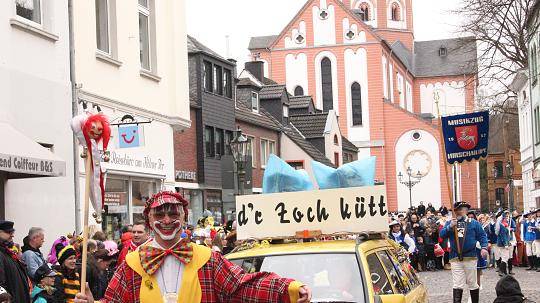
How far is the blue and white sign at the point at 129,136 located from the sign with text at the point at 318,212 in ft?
29.1

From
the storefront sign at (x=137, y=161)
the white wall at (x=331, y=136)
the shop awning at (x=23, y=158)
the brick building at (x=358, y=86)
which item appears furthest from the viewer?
the brick building at (x=358, y=86)

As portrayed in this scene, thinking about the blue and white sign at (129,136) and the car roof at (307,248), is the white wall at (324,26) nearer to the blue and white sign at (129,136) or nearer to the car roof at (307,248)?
the blue and white sign at (129,136)

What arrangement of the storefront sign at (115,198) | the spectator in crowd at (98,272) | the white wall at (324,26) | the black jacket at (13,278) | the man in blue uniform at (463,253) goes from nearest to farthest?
1. the black jacket at (13,278)
2. the spectator in crowd at (98,272)
3. the man in blue uniform at (463,253)
4. the storefront sign at (115,198)
5. the white wall at (324,26)

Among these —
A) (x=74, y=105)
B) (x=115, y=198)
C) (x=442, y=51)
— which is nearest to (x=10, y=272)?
(x=74, y=105)

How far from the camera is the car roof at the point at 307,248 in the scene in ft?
26.8

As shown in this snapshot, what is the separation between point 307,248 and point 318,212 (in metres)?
0.86

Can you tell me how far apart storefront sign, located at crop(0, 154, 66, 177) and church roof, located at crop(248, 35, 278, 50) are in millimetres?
66397

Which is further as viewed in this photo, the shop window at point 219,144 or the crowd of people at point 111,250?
the shop window at point 219,144

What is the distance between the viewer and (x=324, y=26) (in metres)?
75.4

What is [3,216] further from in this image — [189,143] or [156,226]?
[189,143]

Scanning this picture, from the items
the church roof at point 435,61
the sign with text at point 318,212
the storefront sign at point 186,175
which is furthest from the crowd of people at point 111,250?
the church roof at point 435,61

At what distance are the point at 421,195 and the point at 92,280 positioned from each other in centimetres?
6641

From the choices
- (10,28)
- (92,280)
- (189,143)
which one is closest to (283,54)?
(189,143)

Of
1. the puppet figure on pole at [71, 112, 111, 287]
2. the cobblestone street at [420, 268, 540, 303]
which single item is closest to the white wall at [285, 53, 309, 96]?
the cobblestone street at [420, 268, 540, 303]
